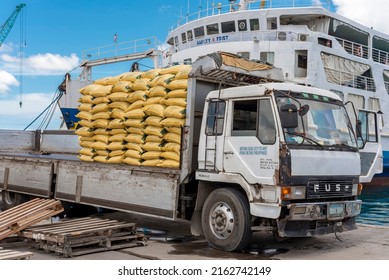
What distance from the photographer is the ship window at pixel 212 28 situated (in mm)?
24663

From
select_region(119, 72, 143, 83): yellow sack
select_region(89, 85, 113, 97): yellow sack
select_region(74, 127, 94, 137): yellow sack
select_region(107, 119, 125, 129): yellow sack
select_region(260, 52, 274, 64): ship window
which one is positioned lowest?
select_region(74, 127, 94, 137): yellow sack

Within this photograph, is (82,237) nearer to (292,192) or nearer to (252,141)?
(252,141)

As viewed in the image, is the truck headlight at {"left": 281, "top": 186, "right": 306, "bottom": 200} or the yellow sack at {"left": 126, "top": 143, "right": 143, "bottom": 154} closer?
the truck headlight at {"left": 281, "top": 186, "right": 306, "bottom": 200}

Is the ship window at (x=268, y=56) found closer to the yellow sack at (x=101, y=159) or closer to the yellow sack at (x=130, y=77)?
the yellow sack at (x=130, y=77)

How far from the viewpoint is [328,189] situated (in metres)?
6.93

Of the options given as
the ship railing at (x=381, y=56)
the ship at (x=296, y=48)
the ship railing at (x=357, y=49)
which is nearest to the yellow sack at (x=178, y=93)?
the ship at (x=296, y=48)

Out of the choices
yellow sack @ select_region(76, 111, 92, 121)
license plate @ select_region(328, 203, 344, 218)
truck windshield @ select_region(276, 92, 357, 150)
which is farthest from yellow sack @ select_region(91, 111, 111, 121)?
license plate @ select_region(328, 203, 344, 218)

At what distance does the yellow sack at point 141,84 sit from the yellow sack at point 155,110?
16.5 inches

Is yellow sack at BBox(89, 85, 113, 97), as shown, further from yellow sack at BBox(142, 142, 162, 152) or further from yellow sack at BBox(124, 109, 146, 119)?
yellow sack at BBox(142, 142, 162, 152)

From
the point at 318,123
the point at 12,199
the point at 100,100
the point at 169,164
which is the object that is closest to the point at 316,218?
the point at 318,123

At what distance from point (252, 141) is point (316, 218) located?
1.45 meters

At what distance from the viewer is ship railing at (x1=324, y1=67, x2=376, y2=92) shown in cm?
2241

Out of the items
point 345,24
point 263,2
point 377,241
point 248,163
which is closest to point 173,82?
point 248,163

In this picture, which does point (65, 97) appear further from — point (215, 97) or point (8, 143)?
point (215, 97)
